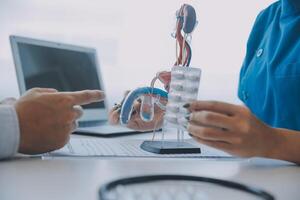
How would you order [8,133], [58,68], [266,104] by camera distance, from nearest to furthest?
[8,133] < [266,104] < [58,68]

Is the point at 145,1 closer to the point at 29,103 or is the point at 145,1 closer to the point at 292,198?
the point at 29,103

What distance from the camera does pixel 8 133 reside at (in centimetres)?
60

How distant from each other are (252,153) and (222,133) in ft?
0.22

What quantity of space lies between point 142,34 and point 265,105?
62 centimetres

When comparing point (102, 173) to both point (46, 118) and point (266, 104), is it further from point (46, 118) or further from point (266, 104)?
point (266, 104)

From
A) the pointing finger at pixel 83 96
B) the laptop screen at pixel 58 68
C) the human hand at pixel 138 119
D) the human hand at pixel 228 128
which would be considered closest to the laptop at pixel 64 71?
the laptop screen at pixel 58 68

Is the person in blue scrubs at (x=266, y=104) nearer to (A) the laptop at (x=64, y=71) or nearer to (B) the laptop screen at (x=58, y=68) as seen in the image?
(A) the laptop at (x=64, y=71)

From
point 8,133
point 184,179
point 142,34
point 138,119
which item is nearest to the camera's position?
point 184,179

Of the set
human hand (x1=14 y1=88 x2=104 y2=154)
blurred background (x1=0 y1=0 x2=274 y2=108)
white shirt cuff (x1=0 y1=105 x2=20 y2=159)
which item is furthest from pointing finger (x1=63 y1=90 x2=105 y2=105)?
blurred background (x1=0 y1=0 x2=274 y2=108)

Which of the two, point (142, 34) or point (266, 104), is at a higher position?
point (142, 34)

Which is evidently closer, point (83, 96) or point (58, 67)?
point (83, 96)

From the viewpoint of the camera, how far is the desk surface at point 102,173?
444 mm

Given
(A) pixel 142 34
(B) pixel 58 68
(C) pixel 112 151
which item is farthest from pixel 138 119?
(A) pixel 142 34

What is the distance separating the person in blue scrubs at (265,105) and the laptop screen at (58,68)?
1.72 feet
